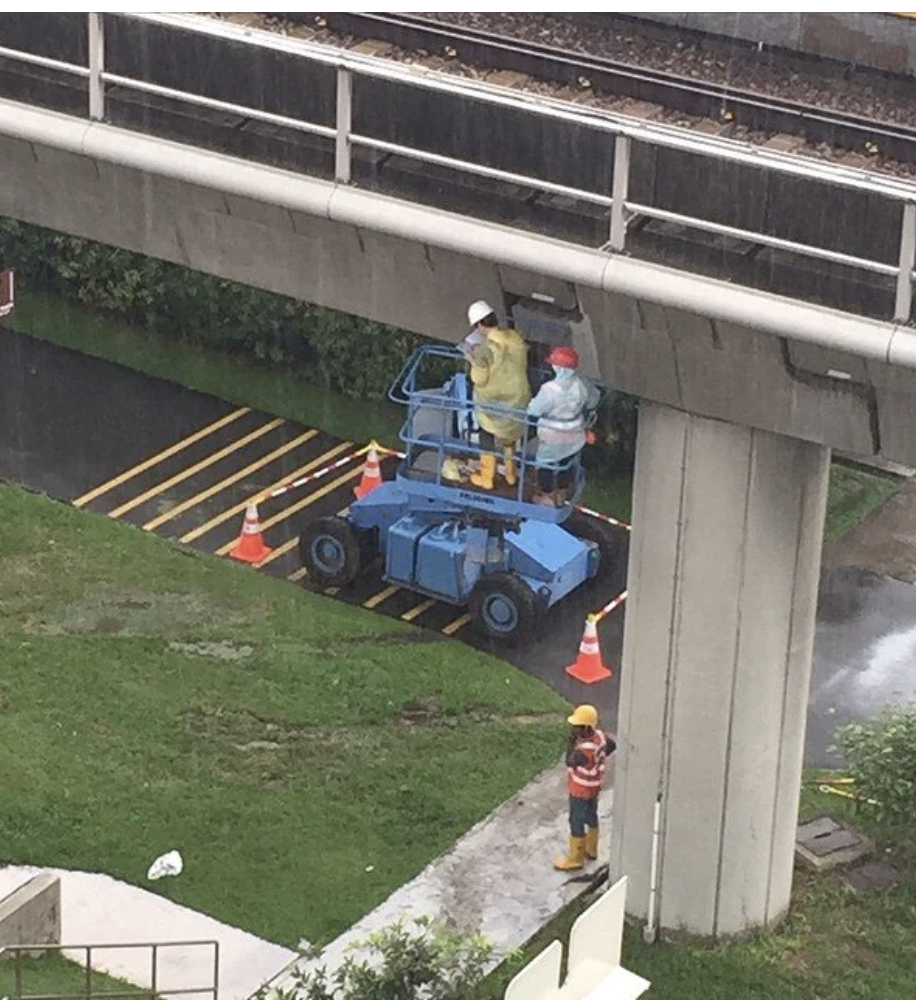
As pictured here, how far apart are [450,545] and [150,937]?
4888 millimetres

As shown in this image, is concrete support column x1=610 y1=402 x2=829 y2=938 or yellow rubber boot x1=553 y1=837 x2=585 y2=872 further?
yellow rubber boot x1=553 y1=837 x2=585 y2=872

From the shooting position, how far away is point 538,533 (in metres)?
20.5

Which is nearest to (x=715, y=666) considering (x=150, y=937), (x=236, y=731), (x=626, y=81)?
(x=626, y=81)

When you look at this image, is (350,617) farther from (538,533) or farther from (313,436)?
(313,436)

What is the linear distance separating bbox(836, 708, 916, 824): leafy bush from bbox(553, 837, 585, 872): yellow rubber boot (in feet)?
5.91

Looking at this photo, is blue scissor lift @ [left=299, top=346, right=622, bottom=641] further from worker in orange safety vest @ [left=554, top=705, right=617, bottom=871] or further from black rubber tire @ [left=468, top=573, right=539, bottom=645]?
worker in orange safety vest @ [left=554, top=705, right=617, bottom=871]

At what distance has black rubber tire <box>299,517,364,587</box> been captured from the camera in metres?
20.6

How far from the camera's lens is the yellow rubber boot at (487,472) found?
17328 mm

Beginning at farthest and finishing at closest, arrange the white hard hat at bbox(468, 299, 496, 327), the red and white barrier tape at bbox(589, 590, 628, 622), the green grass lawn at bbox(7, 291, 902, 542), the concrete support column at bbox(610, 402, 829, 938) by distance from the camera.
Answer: the green grass lawn at bbox(7, 291, 902, 542) → the red and white barrier tape at bbox(589, 590, 628, 622) → the concrete support column at bbox(610, 402, 829, 938) → the white hard hat at bbox(468, 299, 496, 327)

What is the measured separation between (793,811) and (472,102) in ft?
15.6

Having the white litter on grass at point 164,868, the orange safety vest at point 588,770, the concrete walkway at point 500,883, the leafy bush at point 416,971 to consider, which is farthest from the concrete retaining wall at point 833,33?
the leafy bush at point 416,971

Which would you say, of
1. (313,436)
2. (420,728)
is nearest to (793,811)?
(420,728)

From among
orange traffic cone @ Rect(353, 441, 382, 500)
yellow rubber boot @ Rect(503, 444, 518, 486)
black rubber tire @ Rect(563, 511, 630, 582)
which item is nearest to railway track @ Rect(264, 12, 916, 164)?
yellow rubber boot @ Rect(503, 444, 518, 486)

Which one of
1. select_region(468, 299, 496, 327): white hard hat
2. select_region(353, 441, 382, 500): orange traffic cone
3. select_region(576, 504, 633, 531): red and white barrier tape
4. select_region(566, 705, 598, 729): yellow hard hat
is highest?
select_region(468, 299, 496, 327): white hard hat
